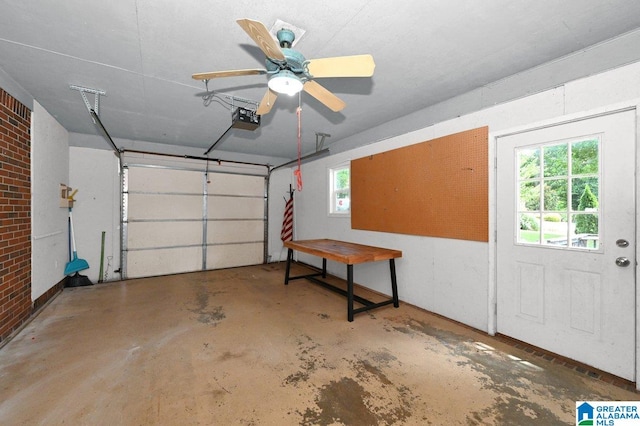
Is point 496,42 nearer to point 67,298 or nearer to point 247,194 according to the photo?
point 247,194

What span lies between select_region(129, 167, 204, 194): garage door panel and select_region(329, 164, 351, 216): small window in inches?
121

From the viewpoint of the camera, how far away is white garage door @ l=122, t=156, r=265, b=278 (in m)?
5.40

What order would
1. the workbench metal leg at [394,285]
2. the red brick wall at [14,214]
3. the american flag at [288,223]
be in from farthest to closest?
the american flag at [288,223], the workbench metal leg at [394,285], the red brick wall at [14,214]

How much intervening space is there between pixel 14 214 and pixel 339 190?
4681mm

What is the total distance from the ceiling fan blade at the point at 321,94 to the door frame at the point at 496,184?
1.86 meters

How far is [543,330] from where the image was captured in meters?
2.58

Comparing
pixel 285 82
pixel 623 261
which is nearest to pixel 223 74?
pixel 285 82

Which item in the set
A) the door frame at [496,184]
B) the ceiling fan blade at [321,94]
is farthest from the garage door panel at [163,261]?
the door frame at [496,184]

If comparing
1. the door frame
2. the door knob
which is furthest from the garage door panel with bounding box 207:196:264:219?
the door knob

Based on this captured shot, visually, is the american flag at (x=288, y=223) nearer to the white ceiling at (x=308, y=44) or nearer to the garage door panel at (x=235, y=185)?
the garage door panel at (x=235, y=185)

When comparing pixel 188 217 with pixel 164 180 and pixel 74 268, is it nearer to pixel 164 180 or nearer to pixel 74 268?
pixel 164 180

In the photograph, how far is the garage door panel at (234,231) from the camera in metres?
6.23

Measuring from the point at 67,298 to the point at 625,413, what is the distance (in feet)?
21.7

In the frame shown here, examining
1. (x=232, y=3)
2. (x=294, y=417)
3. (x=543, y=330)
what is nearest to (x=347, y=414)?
(x=294, y=417)
